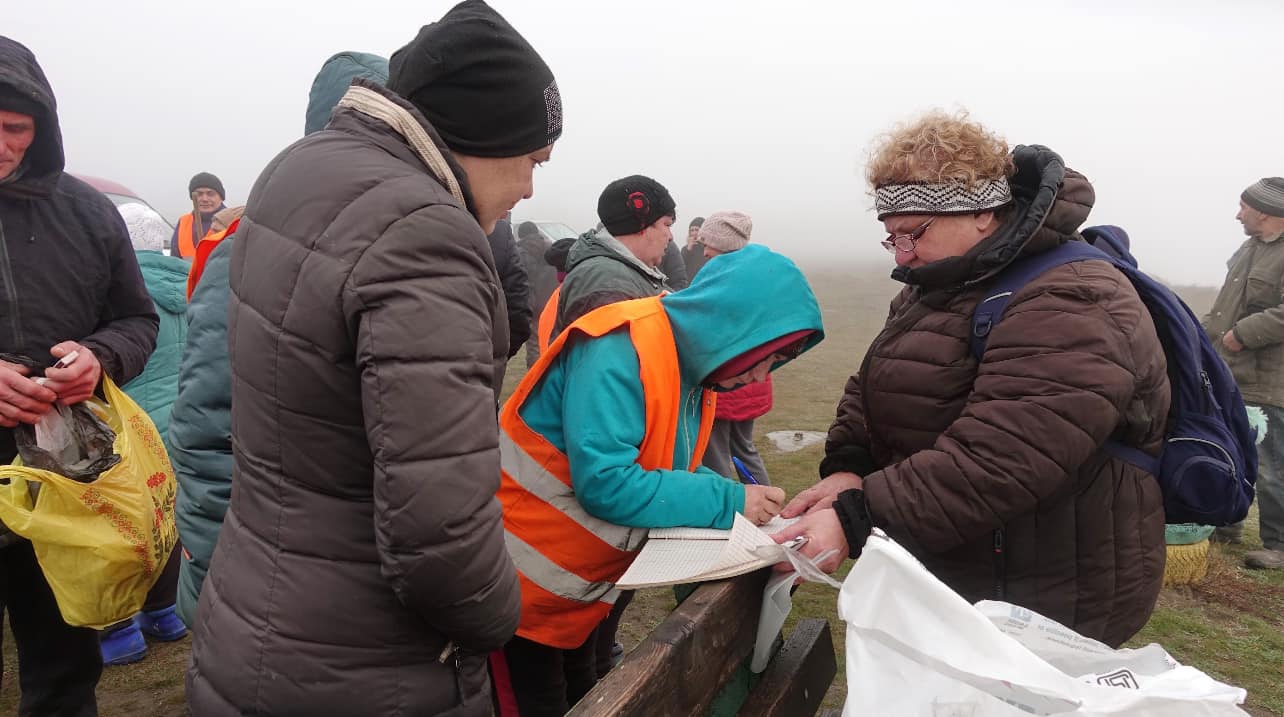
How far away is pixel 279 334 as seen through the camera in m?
1.20

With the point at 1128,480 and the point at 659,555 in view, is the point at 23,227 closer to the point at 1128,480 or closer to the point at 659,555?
the point at 659,555

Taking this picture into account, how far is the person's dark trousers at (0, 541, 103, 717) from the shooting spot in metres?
2.38

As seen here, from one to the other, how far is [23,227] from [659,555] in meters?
1.97

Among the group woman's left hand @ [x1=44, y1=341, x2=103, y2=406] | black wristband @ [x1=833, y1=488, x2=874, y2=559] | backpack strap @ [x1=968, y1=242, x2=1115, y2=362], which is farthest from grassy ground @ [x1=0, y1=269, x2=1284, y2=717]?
woman's left hand @ [x1=44, y1=341, x2=103, y2=406]

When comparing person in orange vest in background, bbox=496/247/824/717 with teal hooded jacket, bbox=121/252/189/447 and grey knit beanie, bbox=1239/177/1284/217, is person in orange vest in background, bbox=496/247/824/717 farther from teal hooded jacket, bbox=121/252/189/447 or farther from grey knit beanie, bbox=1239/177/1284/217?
grey knit beanie, bbox=1239/177/1284/217

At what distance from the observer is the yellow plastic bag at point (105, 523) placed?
2096 mm

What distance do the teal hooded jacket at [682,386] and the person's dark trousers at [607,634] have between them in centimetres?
96

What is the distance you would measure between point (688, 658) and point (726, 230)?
14.2 feet

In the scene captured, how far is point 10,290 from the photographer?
2.20 m

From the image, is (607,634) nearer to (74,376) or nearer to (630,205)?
(74,376)

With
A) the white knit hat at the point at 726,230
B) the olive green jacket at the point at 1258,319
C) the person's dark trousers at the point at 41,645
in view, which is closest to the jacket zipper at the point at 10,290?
the person's dark trousers at the point at 41,645

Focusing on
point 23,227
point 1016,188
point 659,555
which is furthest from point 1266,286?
point 23,227

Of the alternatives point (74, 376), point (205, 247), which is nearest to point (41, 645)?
point (74, 376)

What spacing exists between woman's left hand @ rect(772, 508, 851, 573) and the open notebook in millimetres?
55
